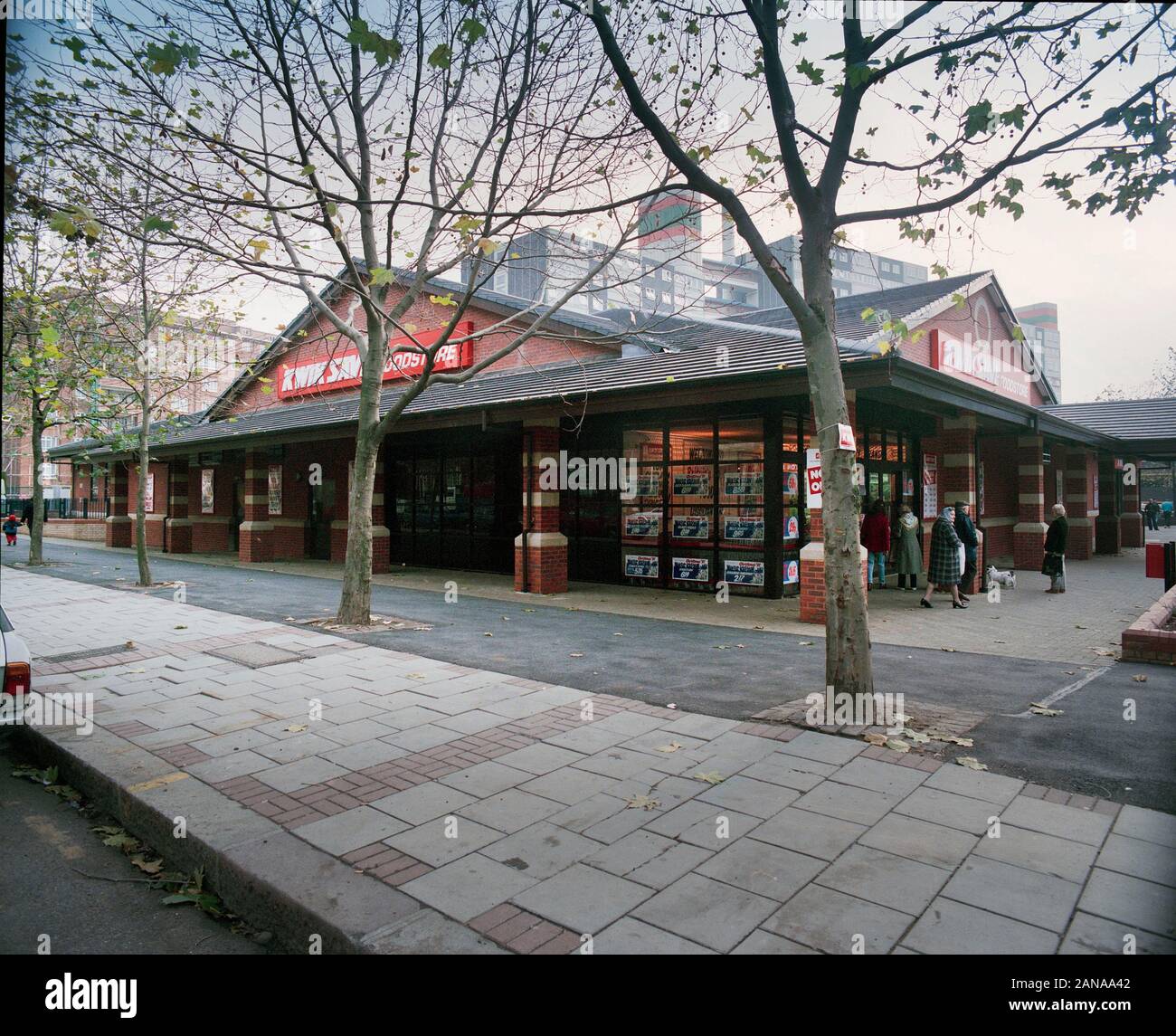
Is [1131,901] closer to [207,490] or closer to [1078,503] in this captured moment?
[1078,503]

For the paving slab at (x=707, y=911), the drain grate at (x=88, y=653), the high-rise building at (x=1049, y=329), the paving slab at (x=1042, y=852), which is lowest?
the paving slab at (x=1042, y=852)

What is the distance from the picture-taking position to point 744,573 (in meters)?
13.4

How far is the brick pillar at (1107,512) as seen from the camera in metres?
24.3

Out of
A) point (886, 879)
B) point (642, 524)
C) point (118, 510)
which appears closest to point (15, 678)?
point (886, 879)

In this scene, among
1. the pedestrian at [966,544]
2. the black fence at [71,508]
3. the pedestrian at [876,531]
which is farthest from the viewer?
the black fence at [71,508]

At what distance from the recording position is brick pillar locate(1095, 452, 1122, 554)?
2430 cm

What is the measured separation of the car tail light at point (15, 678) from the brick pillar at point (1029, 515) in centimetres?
1950

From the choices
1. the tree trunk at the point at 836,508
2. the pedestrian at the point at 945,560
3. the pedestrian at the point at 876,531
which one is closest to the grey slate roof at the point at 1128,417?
the pedestrian at the point at 876,531

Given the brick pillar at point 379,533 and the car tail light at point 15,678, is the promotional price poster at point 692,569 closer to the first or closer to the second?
the brick pillar at point 379,533

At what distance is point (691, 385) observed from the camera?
35.1 feet

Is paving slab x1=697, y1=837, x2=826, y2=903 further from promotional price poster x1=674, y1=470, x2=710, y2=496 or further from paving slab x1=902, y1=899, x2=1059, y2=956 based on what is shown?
promotional price poster x1=674, y1=470, x2=710, y2=496
